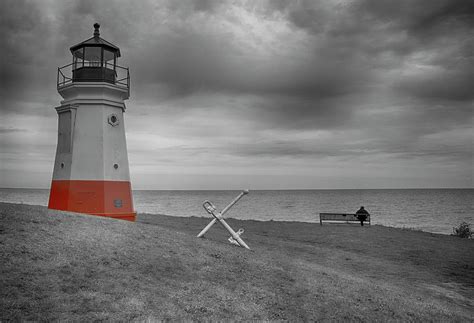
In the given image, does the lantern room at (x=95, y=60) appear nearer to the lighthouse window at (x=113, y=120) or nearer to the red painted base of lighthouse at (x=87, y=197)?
the lighthouse window at (x=113, y=120)

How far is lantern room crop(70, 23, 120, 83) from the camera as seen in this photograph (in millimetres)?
14923

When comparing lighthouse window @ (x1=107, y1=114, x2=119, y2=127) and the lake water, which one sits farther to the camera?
the lake water

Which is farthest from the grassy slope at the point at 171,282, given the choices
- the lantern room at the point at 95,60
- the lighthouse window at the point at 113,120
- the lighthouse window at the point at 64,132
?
the lantern room at the point at 95,60

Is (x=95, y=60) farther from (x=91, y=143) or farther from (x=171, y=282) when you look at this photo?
(x=171, y=282)

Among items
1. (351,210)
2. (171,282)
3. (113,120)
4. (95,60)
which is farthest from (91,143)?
(351,210)

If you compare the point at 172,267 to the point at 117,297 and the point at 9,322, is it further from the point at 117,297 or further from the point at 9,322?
the point at 9,322

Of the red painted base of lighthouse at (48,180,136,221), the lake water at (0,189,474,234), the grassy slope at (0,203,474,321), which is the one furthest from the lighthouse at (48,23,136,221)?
the lake water at (0,189,474,234)

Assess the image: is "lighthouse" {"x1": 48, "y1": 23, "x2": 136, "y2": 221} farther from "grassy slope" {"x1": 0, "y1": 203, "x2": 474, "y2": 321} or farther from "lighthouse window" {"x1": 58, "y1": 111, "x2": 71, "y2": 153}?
"grassy slope" {"x1": 0, "y1": 203, "x2": 474, "y2": 321}

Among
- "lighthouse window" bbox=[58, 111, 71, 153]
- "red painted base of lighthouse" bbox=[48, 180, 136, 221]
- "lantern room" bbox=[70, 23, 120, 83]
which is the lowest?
"red painted base of lighthouse" bbox=[48, 180, 136, 221]

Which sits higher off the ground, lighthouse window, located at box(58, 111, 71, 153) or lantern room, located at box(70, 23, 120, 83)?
lantern room, located at box(70, 23, 120, 83)

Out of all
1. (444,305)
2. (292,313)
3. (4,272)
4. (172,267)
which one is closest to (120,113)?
(172,267)

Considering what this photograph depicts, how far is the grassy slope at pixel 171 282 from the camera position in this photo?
6645 mm

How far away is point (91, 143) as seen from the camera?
14641 mm

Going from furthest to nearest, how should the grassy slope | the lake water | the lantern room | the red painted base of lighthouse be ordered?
the lake water, the lantern room, the red painted base of lighthouse, the grassy slope
